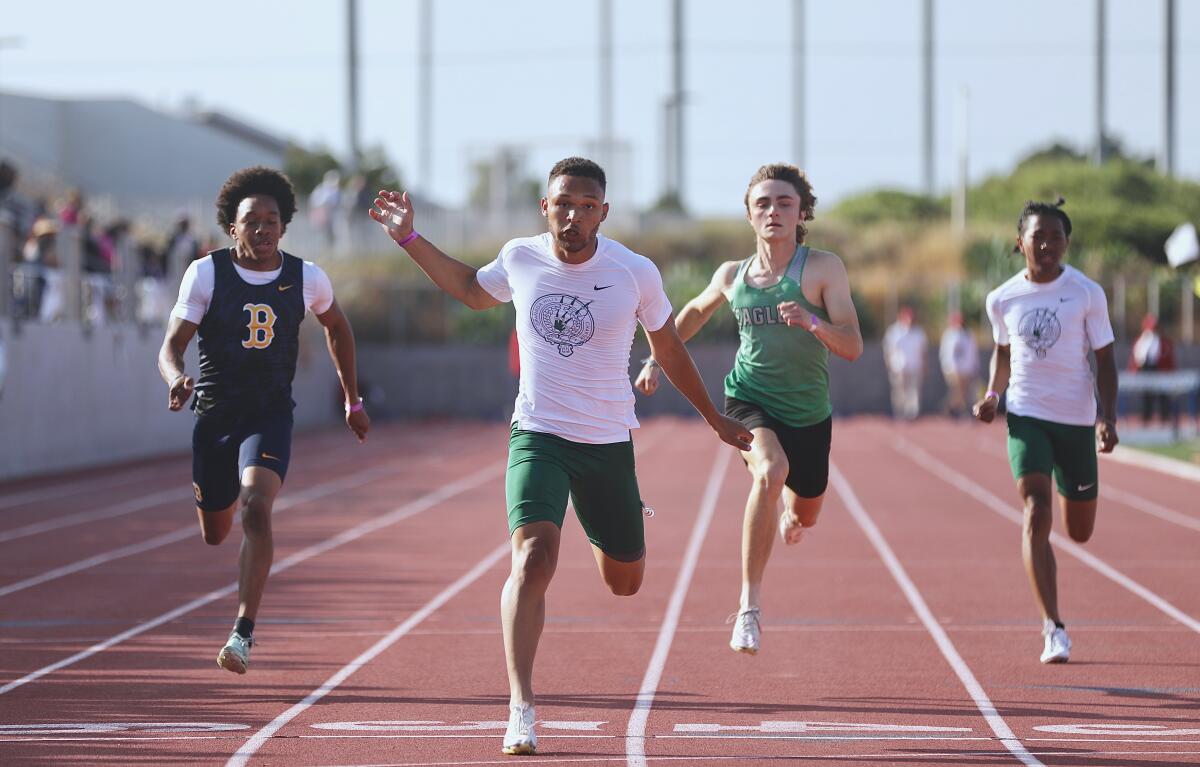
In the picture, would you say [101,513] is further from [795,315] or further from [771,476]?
[795,315]

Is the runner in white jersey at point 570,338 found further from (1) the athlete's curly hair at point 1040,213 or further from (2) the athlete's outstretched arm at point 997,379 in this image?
(1) the athlete's curly hair at point 1040,213

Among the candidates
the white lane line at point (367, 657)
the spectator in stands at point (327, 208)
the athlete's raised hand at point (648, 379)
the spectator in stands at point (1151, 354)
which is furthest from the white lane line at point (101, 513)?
the spectator in stands at point (327, 208)

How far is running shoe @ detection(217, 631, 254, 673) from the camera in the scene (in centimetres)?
751

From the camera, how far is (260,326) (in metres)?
8.09

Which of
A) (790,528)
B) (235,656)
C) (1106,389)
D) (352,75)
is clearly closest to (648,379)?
(790,528)

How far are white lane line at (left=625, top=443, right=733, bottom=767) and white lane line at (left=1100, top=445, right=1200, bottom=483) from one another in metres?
6.26

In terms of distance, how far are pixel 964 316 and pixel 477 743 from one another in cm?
3692

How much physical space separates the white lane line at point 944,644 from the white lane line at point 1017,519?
1.29 metres

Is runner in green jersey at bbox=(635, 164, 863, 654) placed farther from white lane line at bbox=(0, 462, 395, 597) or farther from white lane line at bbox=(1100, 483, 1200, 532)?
white lane line at bbox=(1100, 483, 1200, 532)

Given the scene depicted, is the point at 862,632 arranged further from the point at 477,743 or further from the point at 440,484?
the point at 440,484

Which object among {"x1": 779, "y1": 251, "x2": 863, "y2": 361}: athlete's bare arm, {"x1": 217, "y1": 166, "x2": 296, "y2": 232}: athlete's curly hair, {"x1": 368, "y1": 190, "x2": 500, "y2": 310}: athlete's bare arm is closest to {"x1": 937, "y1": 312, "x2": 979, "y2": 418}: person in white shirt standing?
{"x1": 779, "y1": 251, "x2": 863, "y2": 361}: athlete's bare arm

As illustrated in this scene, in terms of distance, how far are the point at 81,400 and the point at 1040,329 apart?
57.4 ft

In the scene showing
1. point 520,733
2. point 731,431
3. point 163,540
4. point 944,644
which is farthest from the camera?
point 163,540

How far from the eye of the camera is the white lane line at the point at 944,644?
674 cm
